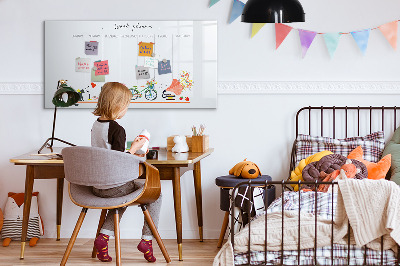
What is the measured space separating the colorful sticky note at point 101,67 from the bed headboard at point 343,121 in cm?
140

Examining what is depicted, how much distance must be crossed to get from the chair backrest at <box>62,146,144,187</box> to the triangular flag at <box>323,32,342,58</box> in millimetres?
1746

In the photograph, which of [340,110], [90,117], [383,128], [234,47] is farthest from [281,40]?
[90,117]

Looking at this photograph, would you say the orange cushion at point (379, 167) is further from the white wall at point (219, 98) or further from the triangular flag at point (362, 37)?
the triangular flag at point (362, 37)

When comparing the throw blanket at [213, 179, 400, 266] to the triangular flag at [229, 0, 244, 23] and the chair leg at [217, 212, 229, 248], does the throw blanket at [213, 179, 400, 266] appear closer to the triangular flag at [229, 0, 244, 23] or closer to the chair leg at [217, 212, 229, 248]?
the chair leg at [217, 212, 229, 248]

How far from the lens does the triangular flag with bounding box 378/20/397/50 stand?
436 cm

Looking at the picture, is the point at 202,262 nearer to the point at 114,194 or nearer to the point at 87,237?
the point at 114,194

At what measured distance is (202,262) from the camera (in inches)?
150

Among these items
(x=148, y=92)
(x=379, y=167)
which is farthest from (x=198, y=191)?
(x=379, y=167)

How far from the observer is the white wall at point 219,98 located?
174 inches

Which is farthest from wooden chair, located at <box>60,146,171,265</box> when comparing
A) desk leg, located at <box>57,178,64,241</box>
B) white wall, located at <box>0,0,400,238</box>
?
white wall, located at <box>0,0,400,238</box>

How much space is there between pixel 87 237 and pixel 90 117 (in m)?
0.87

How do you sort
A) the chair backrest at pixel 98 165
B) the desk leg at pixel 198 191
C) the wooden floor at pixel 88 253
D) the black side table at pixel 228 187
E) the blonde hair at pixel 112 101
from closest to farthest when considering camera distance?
the chair backrest at pixel 98 165, the blonde hair at pixel 112 101, the wooden floor at pixel 88 253, the black side table at pixel 228 187, the desk leg at pixel 198 191

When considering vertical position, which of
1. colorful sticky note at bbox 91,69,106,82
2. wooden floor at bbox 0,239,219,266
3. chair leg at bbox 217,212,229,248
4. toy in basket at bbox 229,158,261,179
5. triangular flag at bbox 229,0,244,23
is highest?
triangular flag at bbox 229,0,244,23

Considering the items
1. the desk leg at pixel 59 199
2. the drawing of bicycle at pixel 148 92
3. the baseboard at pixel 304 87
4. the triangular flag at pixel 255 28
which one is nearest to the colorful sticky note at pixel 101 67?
the drawing of bicycle at pixel 148 92
